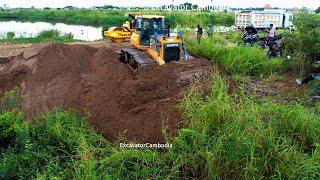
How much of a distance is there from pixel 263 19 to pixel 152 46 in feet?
59.5

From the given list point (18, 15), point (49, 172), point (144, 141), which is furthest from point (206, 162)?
point (18, 15)

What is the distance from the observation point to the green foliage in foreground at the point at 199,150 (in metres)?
4.50

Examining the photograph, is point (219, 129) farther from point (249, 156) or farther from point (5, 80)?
point (5, 80)

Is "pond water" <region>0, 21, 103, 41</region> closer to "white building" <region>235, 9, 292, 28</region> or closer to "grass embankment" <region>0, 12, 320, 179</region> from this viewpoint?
"white building" <region>235, 9, 292, 28</region>

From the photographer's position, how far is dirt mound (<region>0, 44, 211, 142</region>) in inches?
244

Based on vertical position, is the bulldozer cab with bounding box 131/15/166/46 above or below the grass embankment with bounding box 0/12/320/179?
above

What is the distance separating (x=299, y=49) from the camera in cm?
1080

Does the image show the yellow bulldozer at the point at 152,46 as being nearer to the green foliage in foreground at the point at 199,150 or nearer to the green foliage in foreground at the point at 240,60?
the green foliage in foreground at the point at 240,60

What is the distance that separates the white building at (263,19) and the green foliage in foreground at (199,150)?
2197 centimetres

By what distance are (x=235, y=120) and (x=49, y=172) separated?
2537mm

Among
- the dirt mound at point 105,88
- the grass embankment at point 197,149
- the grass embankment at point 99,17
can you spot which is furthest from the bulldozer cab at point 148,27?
the grass embankment at point 99,17

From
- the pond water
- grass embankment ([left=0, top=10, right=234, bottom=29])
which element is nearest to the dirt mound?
the pond water

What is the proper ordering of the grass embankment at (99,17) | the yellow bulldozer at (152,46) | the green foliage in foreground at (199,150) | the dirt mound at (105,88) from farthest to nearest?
1. the grass embankment at (99,17)
2. the yellow bulldozer at (152,46)
3. the dirt mound at (105,88)
4. the green foliage in foreground at (199,150)

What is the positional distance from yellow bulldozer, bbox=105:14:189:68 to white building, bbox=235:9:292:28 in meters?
15.7
